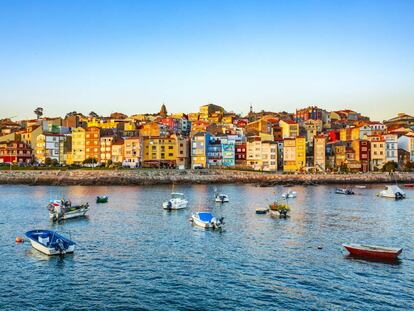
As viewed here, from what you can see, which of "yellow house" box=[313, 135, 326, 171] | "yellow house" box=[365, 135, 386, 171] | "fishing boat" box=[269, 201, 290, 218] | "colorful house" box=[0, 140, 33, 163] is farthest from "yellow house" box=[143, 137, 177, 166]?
"fishing boat" box=[269, 201, 290, 218]

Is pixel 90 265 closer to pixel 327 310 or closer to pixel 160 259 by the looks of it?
pixel 160 259

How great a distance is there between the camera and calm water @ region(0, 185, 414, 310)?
20.3 metres

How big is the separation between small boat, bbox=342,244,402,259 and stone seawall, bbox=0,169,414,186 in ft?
201

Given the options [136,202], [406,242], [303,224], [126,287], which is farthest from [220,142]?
[126,287]

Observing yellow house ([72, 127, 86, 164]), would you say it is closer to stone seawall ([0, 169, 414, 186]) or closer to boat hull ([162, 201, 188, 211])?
stone seawall ([0, 169, 414, 186])

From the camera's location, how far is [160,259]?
89.3 ft

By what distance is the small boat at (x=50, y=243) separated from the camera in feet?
92.3

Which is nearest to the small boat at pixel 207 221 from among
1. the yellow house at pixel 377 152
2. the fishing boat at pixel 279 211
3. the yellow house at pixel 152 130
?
the fishing boat at pixel 279 211

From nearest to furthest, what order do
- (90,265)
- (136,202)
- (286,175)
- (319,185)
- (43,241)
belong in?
(90,265) < (43,241) < (136,202) < (319,185) < (286,175)

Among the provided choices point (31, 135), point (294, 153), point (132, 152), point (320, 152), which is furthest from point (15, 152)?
point (320, 152)

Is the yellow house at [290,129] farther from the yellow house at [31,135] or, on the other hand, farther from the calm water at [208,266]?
the calm water at [208,266]

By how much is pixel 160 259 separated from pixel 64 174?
73.3 m

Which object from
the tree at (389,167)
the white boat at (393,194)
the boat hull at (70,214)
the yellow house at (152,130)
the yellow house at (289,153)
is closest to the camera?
the boat hull at (70,214)

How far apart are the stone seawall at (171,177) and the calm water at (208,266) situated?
4649cm
